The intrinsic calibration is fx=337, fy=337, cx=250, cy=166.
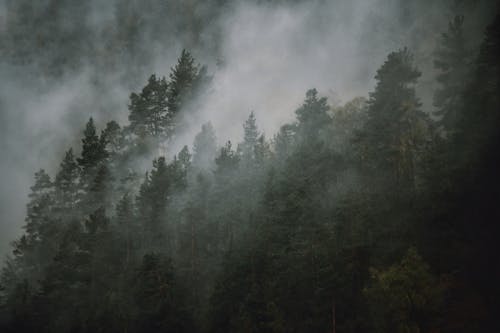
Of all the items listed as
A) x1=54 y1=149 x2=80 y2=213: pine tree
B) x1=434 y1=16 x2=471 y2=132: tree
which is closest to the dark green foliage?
x1=54 y1=149 x2=80 y2=213: pine tree

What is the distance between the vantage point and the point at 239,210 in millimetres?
39938

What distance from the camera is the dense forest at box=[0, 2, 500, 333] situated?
82.9 ft

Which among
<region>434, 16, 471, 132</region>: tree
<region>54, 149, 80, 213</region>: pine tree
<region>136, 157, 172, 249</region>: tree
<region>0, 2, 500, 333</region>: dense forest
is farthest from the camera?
<region>54, 149, 80, 213</region>: pine tree

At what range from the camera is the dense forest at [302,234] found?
82.9ft

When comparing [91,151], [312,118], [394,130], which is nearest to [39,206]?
[91,151]

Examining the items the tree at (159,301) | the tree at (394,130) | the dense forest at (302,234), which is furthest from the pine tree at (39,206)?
the tree at (394,130)

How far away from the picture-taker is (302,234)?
2898cm

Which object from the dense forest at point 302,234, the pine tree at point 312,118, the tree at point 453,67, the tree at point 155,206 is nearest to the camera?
the dense forest at point 302,234

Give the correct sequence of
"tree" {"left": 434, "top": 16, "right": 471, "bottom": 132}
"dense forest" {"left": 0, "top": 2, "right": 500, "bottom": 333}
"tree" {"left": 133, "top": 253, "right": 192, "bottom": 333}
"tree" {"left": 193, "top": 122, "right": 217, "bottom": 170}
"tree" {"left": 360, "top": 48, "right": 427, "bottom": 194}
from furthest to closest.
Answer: "tree" {"left": 193, "top": 122, "right": 217, "bottom": 170} → "tree" {"left": 434, "top": 16, "right": 471, "bottom": 132} → "tree" {"left": 360, "top": 48, "right": 427, "bottom": 194} → "tree" {"left": 133, "top": 253, "right": 192, "bottom": 333} → "dense forest" {"left": 0, "top": 2, "right": 500, "bottom": 333}

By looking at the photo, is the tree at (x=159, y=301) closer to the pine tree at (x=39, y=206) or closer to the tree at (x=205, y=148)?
the tree at (x=205, y=148)

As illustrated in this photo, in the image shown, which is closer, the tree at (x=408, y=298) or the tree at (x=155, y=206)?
the tree at (x=408, y=298)

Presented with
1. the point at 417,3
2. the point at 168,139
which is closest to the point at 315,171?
the point at 168,139

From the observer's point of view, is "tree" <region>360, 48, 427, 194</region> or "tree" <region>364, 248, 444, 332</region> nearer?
"tree" <region>364, 248, 444, 332</region>

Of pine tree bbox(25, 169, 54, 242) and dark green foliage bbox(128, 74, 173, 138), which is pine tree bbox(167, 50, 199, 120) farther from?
pine tree bbox(25, 169, 54, 242)
